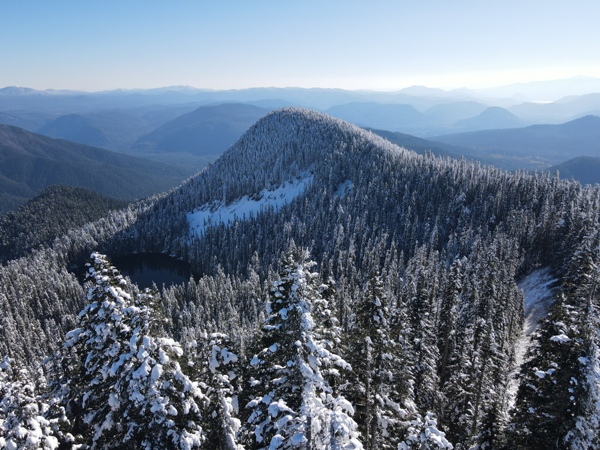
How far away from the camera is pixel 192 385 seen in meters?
17.9

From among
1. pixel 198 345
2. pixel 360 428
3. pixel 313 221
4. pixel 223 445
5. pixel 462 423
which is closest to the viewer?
pixel 223 445

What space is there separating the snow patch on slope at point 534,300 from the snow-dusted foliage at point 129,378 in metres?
56.5

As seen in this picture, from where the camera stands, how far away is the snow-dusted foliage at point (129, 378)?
17.4m

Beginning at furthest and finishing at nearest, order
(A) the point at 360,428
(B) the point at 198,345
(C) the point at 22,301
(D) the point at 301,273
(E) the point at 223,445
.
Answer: (C) the point at 22,301 < (A) the point at 360,428 < (B) the point at 198,345 < (E) the point at 223,445 < (D) the point at 301,273

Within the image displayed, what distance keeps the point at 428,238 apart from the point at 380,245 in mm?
24689

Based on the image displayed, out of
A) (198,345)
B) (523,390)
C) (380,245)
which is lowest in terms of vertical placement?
(380,245)

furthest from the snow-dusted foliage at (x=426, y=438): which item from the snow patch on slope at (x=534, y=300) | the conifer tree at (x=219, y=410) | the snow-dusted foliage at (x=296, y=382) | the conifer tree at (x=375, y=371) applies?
the snow patch on slope at (x=534, y=300)

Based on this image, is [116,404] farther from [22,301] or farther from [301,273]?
[22,301]

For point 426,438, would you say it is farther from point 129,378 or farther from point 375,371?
point 129,378

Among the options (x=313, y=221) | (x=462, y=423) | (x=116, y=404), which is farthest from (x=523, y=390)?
(x=313, y=221)

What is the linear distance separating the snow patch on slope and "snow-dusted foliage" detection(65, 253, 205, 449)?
185ft

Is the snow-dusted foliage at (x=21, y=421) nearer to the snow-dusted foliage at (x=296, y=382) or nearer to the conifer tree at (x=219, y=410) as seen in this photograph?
the conifer tree at (x=219, y=410)

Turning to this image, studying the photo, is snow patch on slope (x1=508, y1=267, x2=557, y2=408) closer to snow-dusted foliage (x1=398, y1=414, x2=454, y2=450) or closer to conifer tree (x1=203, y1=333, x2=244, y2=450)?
snow-dusted foliage (x1=398, y1=414, x2=454, y2=450)

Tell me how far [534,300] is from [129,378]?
96.7 meters
